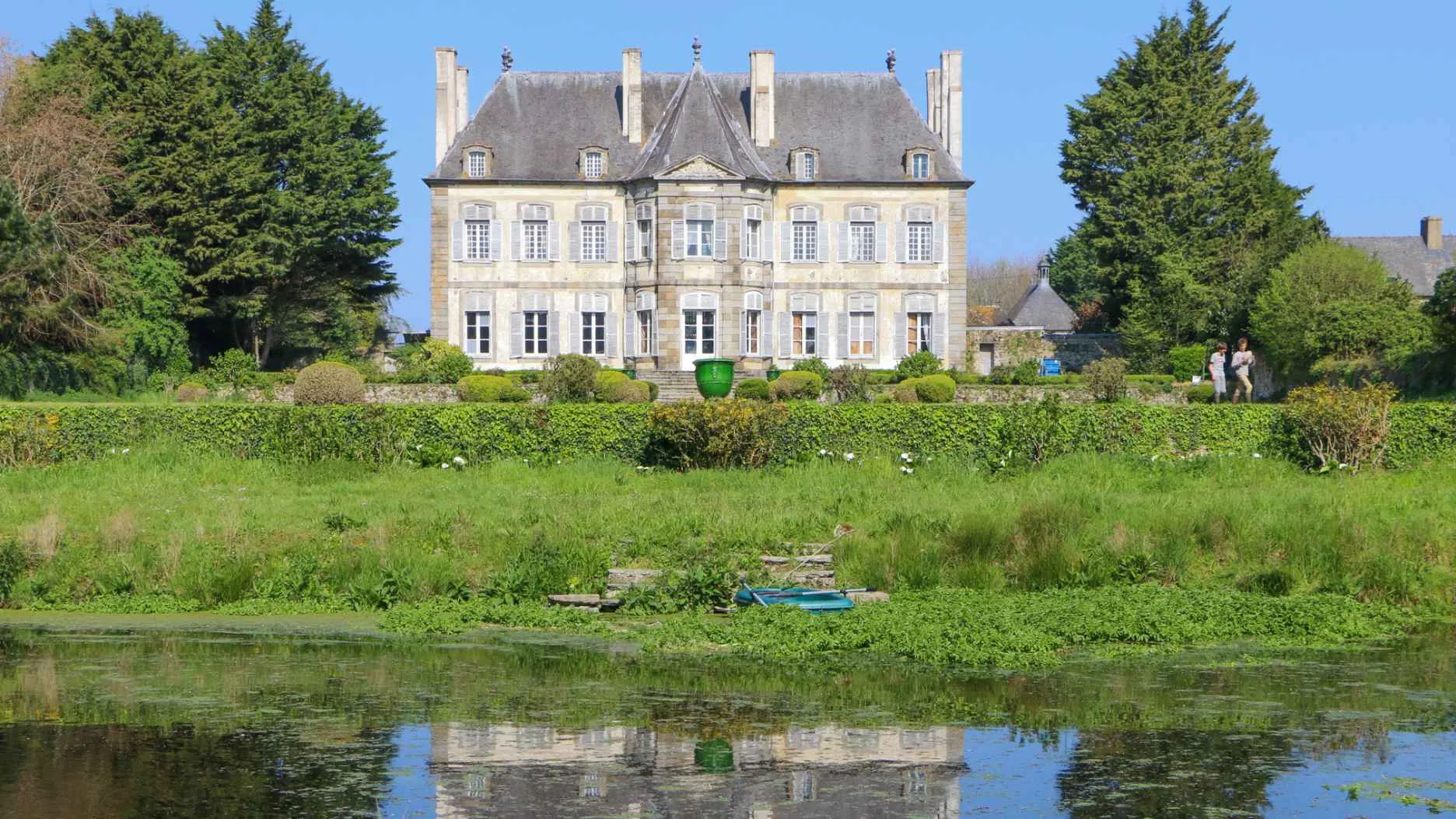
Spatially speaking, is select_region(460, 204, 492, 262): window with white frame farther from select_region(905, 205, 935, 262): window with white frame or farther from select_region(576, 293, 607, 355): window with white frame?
select_region(905, 205, 935, 262): window with white frame

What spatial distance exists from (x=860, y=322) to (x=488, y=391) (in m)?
14.4

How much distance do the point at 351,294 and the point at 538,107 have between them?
24.6 ft

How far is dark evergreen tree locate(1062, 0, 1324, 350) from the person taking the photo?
150 feet

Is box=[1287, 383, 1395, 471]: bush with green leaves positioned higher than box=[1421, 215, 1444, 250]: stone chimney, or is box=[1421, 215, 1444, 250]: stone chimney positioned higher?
box=[1421, 215, 1444, 250]: stone chimney

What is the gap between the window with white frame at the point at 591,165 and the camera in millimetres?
45875

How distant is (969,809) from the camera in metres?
8.41

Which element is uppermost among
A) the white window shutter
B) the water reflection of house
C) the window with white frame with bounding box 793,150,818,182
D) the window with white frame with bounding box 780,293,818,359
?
the window with white frame with bounding box 793,150,818,182

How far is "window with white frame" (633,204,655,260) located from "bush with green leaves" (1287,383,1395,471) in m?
26.5

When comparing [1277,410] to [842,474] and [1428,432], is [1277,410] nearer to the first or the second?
[1428,432]

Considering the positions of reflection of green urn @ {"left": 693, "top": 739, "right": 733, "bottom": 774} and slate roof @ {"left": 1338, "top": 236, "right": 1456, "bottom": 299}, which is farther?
slate roof @ {"left": 1338, "top": 236, "right": 1456, "bottom": 299}

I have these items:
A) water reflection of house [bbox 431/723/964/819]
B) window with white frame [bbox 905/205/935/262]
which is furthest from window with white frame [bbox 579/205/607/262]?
water reflection of house [bbox 431/723/964/819]

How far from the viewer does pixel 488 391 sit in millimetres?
35094

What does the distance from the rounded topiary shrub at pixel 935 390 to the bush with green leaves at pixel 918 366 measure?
6.44 meters

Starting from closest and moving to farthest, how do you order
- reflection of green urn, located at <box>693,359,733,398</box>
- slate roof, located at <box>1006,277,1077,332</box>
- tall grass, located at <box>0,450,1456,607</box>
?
tall grass, located at <box>0,450,1456,607</box>, reflection of green urn, located at <box>693,359,733,398</box>, slate roof, located at <box>1006,277,1077,332</box>
